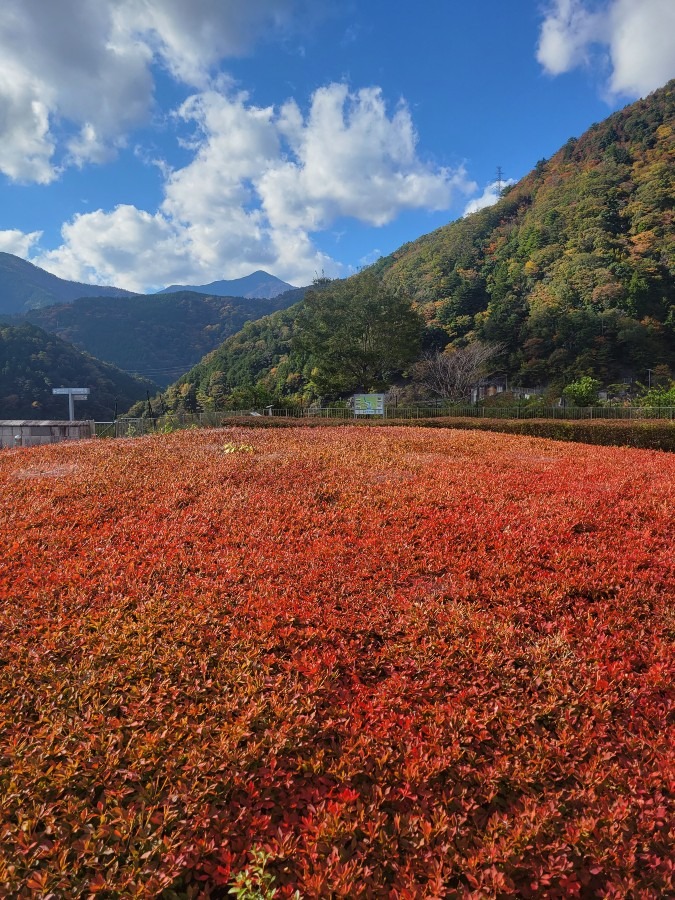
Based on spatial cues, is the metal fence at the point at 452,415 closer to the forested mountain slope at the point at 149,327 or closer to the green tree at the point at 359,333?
the green tree at the point at 359,333

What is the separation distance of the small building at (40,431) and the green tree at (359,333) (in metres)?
15.1

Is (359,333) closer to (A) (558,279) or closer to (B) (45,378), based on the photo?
(A) (558,279)

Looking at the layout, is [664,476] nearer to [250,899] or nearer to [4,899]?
[250,899]

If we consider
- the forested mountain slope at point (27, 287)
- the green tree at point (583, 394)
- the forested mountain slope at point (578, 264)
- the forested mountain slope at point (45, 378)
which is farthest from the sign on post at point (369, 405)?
the forested mountain slope at point (27, 287)

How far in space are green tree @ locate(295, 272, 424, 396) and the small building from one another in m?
15.1

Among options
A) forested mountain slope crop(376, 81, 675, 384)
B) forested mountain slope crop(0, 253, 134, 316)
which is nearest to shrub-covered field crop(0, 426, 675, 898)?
forested mountain slope crop(376, 81, 675, 384)

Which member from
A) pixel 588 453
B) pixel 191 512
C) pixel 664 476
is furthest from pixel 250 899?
pixel 588 453

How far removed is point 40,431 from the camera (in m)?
14.4

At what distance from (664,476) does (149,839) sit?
18.1ft

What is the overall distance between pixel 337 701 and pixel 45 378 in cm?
5548

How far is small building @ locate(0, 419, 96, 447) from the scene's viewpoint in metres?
13.8

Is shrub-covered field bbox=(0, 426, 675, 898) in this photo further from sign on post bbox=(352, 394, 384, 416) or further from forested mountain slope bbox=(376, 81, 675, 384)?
forested mountain slope bbox=(376, 81, 675, 384)

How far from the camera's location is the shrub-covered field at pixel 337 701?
127cm

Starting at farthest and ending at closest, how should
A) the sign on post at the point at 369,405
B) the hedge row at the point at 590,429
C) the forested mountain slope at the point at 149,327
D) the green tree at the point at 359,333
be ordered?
the forested mountain slope at the point at 149,327 < the green tree at the point at 359,333 < the sign on post at the point at 369,405 < the hedge row at the point at 590,429
